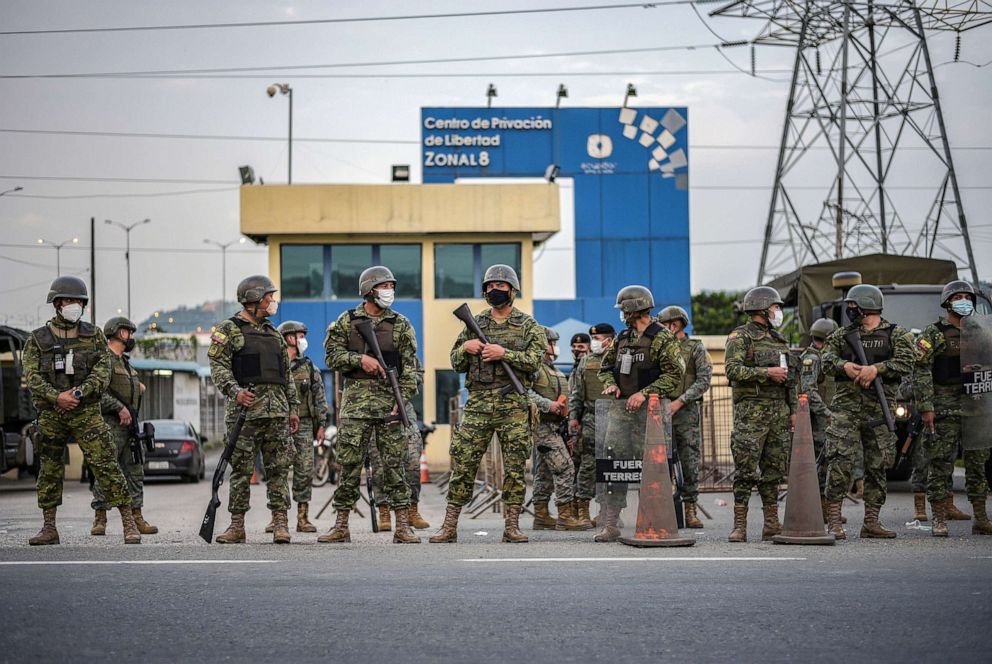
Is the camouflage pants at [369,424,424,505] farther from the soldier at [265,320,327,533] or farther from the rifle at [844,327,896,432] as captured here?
the rifle at [844,327,896,432]

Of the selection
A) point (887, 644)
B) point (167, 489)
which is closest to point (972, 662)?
point (887, 644)

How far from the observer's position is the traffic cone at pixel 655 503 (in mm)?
10219

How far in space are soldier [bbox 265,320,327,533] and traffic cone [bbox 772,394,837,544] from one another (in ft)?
17.9

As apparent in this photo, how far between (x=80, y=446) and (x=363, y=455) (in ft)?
8.05

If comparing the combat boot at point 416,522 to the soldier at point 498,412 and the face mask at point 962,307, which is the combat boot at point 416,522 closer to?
the soldier at point 498,412

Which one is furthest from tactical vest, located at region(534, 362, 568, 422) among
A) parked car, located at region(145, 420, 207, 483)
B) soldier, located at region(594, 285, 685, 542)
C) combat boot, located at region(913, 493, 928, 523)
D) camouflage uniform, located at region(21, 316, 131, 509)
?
parked car, located at region(145, 420, 207, 483)

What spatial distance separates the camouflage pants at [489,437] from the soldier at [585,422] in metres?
2.38

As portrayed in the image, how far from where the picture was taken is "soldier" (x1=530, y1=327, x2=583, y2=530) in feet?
42.4

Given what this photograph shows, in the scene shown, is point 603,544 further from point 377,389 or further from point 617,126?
point 617,126

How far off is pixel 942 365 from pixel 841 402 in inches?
45.7

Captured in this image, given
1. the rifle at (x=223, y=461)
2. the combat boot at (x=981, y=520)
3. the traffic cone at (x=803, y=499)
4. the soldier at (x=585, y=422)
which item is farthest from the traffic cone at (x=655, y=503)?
the rifle at (x=223, y=461)

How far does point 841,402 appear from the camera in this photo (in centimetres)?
1125

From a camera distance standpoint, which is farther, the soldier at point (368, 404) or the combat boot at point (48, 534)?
the combat boot at point (48, 534)

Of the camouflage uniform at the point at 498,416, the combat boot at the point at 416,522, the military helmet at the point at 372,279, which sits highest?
the military helmet at the point at 372,279
